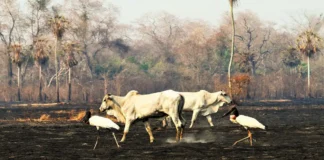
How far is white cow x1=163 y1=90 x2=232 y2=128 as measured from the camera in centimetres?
3431

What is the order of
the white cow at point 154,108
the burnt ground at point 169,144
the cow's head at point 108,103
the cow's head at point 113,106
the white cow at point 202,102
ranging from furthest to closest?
the white cow at point 202,102 → the cow's head at point 108,103 → the cow's head at point 113,106 → the white cow at point 154,108 → the burnt ground at point 169,144

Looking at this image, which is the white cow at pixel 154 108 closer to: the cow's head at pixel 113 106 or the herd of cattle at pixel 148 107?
the herd of cattle at pixel 148 107

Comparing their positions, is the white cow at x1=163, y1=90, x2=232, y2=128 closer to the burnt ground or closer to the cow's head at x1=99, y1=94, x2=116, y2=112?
the burnt ground

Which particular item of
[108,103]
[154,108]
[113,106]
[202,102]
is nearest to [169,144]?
[154,108]

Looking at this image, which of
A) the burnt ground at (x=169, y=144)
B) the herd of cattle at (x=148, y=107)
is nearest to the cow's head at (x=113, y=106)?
the herd of cattle at (x=148, y=107)

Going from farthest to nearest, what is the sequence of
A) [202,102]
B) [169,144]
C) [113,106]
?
[202,102]
[113,106]
[169,144]

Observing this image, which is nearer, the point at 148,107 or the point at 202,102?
the point at 148,107

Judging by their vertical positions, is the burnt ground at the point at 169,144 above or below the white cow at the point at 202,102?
below

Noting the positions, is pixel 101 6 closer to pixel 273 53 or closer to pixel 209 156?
pixel 273 53

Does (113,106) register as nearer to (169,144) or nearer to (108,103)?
(108,103)

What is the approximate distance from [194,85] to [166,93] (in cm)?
7859

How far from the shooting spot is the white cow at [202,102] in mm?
34309

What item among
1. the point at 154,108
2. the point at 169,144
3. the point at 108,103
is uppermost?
the point at 108,103

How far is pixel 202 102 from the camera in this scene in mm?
34625
